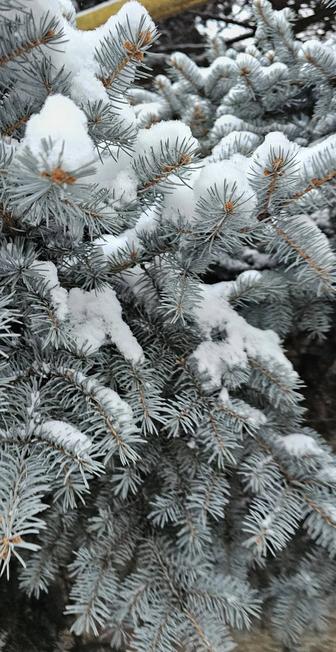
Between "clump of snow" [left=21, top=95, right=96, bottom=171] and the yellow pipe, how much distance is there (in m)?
1.33

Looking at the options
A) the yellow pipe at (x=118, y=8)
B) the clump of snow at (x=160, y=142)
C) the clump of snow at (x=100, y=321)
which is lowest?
the clump of snow at (x=100, y=321)

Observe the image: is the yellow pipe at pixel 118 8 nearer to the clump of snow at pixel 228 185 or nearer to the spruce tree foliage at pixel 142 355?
the spruce tree foliage at pixel 142 355

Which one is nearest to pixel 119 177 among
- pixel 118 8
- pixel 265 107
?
pixel 265 107

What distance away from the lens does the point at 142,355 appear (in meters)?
0.65

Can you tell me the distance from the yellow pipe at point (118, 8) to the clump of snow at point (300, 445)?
4.63ft

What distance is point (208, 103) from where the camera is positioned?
43.8 inches

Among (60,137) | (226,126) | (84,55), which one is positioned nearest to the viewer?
(60,137)

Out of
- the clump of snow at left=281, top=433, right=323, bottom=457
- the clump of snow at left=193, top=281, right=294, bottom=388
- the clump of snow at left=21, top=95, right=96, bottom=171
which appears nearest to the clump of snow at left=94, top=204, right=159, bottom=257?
the clump of snow at left=193, top=281, right=294, bottom=388

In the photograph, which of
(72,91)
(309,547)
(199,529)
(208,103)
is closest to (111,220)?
(72,91)

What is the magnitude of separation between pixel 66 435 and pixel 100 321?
187mm

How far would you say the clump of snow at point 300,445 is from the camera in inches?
28.3

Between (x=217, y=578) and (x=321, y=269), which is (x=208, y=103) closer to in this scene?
(x=321, y=269)

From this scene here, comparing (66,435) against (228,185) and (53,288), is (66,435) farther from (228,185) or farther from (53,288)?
(228,185)

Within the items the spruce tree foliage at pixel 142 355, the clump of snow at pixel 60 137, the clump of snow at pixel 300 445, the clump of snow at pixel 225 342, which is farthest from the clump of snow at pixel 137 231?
the clump of snow at pixel 300 445
